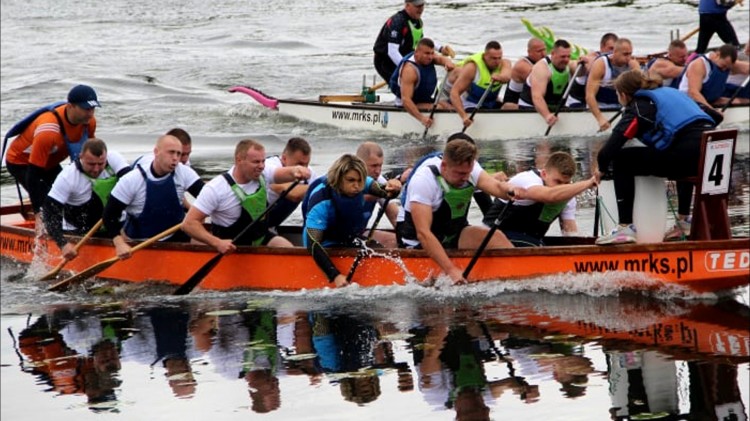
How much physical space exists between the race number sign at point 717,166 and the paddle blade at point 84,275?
5.67m

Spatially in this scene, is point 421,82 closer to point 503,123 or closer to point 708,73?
point 503,123

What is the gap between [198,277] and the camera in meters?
14.0

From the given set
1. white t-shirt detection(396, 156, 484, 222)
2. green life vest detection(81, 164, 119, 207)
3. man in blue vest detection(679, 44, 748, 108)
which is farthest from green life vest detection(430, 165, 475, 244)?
man in blue vest detection(679, 44, 748, 108)

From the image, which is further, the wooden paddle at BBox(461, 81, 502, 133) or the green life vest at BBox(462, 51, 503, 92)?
the wooden paddle at BBox(461, 81, 502, 133)

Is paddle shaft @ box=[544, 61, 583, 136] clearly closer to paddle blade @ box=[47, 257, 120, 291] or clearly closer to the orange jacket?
the orange jacket

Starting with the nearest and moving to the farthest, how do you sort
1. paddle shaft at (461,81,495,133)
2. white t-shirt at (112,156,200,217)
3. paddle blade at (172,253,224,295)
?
paddle blade at (172,253,224,295), white t-shirt at (112,156,200,217), paddle shaft at (461,81,495,133)

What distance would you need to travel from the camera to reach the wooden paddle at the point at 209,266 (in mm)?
13633

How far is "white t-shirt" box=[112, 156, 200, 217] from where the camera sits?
46.1 ft

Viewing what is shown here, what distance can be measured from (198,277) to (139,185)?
1044 millimetres

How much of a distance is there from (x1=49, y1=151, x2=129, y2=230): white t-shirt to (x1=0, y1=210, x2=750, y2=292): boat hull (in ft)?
1.54

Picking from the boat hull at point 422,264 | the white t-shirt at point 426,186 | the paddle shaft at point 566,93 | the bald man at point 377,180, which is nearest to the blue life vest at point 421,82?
the paddle shaft at point 566,93

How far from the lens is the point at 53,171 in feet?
51.0

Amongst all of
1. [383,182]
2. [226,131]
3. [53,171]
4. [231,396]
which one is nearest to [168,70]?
[226,131]

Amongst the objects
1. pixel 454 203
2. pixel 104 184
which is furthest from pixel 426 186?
pixel 104 184
